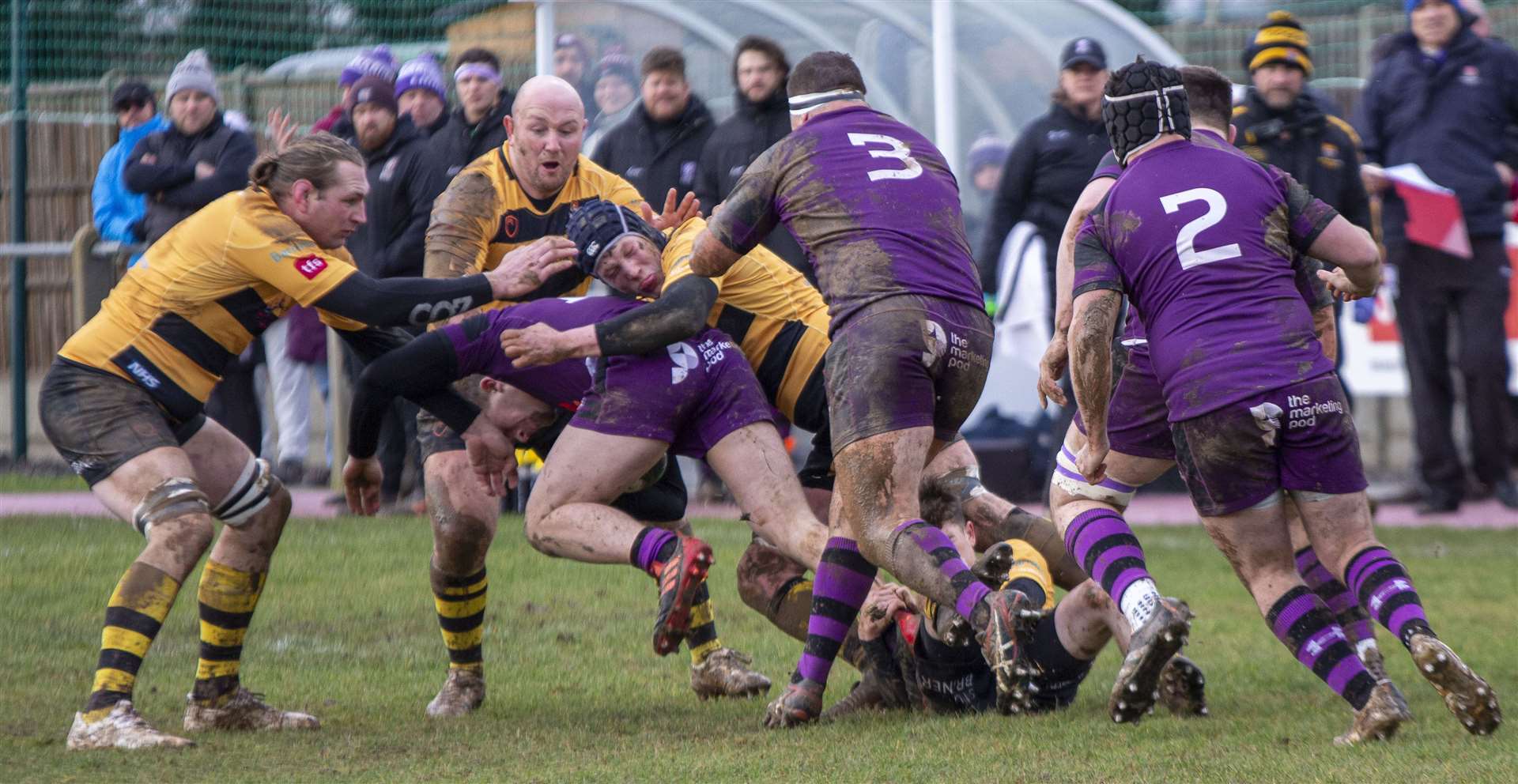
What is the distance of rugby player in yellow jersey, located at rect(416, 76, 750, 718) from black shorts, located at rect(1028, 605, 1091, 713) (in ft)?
3.77

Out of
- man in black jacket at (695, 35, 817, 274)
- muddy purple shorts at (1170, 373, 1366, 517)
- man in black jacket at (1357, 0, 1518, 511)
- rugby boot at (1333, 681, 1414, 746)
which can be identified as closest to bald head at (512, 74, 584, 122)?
muddy purple shorts at (1170, 373, 1366, 517)

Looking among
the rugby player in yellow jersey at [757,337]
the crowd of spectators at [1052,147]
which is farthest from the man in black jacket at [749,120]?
the rugby player in yellow jersey at [757,337]

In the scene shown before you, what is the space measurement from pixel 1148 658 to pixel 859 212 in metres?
1.62

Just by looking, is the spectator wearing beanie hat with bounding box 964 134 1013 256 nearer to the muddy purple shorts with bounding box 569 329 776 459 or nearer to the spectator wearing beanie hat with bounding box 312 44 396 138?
the spectator wearing beanie hat with bounding box 312 44 396 138

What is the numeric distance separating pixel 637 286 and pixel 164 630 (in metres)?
3.04

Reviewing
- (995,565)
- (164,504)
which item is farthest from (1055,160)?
(164,504)

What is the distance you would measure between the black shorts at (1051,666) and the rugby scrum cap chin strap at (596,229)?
1861 millimetres

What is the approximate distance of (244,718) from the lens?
592 cm

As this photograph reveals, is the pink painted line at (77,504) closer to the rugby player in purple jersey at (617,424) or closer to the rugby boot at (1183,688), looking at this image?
the rugby player in purple jersey at (617,424)

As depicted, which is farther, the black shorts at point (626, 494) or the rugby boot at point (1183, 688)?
the black shorts at point (626, 494)

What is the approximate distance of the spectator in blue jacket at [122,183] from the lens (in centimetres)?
1159

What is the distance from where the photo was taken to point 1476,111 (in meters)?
10.4

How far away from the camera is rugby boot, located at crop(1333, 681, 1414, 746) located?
15.7ft

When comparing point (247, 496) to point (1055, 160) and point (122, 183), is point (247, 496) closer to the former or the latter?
point (1055, 160)
